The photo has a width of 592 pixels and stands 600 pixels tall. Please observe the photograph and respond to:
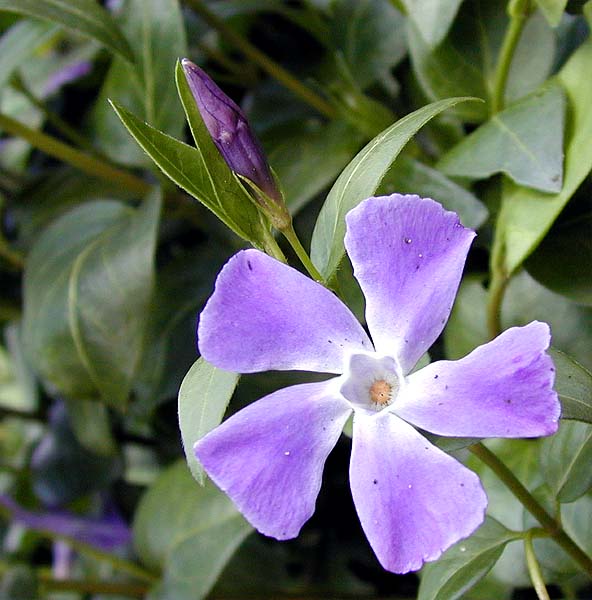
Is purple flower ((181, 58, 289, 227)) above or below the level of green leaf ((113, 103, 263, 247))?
above

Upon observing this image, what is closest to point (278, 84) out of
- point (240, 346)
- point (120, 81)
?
point (120, 81)

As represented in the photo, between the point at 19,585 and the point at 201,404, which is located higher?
the point at 201,404

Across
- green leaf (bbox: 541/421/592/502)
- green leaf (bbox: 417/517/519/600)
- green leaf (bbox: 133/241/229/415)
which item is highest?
green leaf (bbox: 541/421/592/502)

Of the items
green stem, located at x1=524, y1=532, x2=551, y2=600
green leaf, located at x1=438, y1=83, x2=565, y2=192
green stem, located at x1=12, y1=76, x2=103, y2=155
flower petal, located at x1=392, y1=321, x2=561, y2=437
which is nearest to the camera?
flower petal, located at x1=392, y1=321, x2=561, y2=437

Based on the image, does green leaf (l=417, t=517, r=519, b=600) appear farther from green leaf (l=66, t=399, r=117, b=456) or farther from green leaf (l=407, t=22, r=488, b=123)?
green leaf (l=66, t=399, r=117, b=456)

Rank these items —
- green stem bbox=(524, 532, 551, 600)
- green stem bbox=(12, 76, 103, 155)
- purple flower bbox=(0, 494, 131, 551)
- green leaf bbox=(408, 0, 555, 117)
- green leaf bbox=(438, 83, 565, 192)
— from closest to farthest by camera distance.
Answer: green stem bbox=(524, 532, 551, 600) < green leaf bbox=(438, 83, 565, 192) < green leaf bbox=(408, 0, 555, 117) < green stem bbox=(12, 76, 103, 155) < purple flower bbox=(0, 494, 131, 551)

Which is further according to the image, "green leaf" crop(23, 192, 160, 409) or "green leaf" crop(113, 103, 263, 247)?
"green leaf" crop(23, 192, 160, 409)

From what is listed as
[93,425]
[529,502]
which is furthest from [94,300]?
[529,502]

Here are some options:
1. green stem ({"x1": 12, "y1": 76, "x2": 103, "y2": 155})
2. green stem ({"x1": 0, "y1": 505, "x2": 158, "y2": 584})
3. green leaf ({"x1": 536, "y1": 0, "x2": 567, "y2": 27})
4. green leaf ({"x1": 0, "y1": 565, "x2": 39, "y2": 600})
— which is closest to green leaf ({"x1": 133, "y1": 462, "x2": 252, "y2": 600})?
green stem ({"x1": 0, "y1": 505, "x2": 158, "y2": 584})

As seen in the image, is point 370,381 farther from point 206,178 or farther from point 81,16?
point 81,16
